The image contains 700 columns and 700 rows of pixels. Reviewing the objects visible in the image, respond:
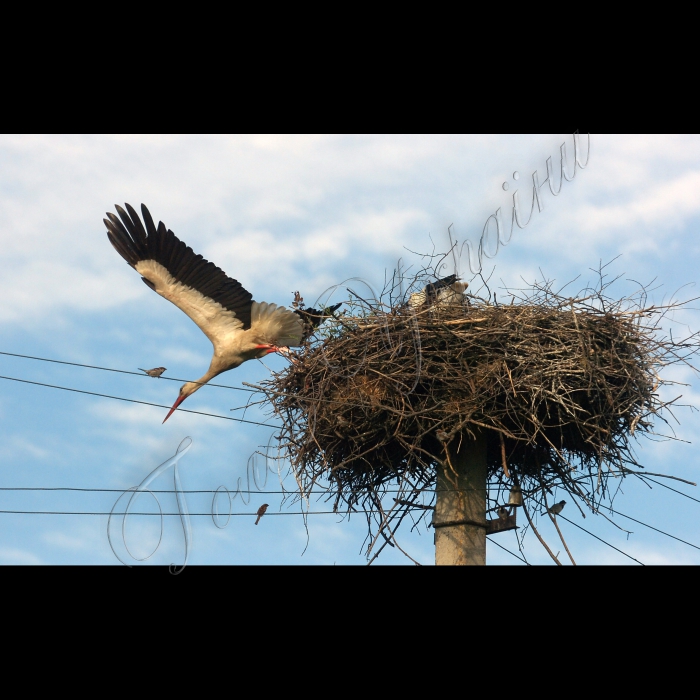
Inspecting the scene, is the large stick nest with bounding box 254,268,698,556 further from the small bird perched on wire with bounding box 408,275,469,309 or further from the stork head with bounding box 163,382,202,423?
the stork head with bounding box 163,382,202,423

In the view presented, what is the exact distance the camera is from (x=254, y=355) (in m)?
8.39

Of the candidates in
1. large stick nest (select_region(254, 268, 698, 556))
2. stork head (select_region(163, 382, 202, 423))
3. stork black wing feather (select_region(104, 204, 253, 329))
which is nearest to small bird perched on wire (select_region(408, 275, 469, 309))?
large stick nest (select_region(254, 268, 698, 556))

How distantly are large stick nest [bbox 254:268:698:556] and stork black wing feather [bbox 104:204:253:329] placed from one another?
1526 millimetres

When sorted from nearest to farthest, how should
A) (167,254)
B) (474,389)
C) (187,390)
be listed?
(474,389) → (167,254) → (187,390)

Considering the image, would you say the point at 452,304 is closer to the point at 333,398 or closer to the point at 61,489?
the point at 333,398

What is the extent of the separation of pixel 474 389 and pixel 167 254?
3.14m

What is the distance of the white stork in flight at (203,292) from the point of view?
791 cm

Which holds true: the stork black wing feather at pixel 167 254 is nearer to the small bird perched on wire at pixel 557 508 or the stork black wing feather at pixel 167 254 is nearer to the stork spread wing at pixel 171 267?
the stork spread wing at pixel 171 267

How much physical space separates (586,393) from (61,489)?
3.61 meters

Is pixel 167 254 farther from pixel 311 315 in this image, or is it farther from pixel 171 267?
pixel 311 315

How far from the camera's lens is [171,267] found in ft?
26.1

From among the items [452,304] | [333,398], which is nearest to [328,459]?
[333,398]

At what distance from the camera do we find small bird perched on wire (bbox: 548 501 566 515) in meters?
6.24

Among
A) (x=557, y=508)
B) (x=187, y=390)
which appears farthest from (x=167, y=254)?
(x=557, y=508)
